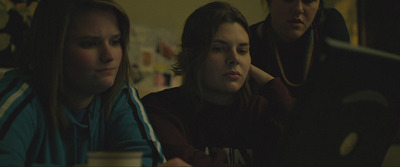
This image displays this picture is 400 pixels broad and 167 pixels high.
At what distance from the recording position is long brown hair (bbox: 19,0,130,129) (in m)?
0.86

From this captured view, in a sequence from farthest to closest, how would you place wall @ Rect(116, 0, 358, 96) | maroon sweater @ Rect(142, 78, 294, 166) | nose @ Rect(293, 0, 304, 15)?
wall @ Rect(116, 0, 358, 96)
nose @ Rect(293, 0, 304, 15)
maroon sweater @ Rect(142, 78, 294, 166)

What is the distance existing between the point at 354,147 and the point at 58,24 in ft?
2.37

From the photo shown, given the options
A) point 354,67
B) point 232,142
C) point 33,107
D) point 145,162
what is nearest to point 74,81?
point 33,107

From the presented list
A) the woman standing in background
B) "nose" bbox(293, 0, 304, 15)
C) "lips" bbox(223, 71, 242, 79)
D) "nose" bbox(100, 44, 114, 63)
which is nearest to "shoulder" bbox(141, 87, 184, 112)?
"lips" bbox(223, 71, 242, 79)

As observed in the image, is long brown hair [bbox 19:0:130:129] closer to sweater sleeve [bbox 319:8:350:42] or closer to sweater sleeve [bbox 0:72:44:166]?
sweater sleeve [bbox 0:72:44:166]

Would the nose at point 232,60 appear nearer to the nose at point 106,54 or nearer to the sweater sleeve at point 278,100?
the sweater sleeve at point 278,100

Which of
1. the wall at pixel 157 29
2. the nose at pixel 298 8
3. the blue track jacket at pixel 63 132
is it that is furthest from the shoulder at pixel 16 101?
the wall at pixel 157 29

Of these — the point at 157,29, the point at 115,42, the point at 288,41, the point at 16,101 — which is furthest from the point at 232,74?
the point at 157,29

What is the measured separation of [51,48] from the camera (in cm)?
87

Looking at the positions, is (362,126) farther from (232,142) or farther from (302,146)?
(232,142)

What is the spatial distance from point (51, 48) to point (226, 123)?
0.58 meters

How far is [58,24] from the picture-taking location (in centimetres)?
87

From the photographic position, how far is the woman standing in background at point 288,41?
1.43 meters

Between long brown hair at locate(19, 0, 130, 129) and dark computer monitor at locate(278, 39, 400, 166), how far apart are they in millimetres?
591
